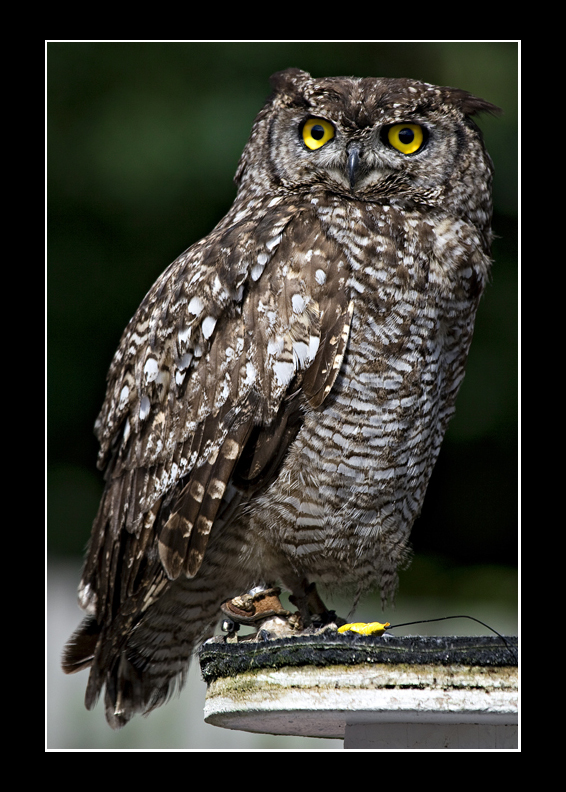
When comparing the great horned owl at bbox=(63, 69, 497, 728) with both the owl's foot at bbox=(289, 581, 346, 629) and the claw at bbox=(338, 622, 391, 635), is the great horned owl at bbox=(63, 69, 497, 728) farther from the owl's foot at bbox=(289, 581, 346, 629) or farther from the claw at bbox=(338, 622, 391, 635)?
the claw at bbox=(338, 622, 391, 635)

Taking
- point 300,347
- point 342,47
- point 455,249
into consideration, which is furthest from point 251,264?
point 342,47

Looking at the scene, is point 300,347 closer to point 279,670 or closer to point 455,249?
point 455,249

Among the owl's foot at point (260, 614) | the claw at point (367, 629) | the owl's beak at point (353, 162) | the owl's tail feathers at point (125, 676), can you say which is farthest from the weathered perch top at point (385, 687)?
the owl's beak at point (353, 162)

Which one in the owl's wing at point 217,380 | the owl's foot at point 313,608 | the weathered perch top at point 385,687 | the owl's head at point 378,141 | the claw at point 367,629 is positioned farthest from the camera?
the owl's foot at point 313,608

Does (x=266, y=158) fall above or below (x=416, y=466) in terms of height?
above

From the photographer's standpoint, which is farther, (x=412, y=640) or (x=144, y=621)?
(x=144, y=621)

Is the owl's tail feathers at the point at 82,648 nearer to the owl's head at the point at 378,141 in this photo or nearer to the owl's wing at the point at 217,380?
the owl's wing at the point at 217,380

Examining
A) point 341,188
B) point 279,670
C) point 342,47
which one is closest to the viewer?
point 279,670

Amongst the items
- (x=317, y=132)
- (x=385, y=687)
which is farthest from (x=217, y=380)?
(x=385, y=687)

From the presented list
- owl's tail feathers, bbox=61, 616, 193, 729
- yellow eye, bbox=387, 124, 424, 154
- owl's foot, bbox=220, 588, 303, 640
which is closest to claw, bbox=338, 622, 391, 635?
owl's foot, bbox=220, 588, 303, 640
